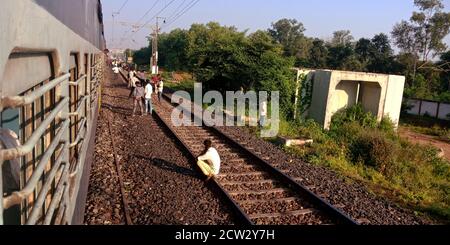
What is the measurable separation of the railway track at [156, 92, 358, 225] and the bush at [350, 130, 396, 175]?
4134 mm

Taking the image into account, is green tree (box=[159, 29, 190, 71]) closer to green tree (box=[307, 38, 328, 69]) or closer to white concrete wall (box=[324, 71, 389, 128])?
green tree (box=[307, 38, 328, 69])

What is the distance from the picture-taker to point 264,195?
756cm

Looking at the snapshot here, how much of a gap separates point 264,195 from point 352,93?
14336 mm

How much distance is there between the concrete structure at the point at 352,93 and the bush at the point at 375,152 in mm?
5486

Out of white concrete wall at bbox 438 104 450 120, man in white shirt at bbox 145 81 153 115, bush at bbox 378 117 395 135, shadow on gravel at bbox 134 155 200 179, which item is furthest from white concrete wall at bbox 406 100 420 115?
shadow on gravel at bbox 134 155 200 179

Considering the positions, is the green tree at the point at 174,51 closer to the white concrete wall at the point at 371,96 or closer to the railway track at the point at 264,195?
the white concrete wall at the point at 371,96

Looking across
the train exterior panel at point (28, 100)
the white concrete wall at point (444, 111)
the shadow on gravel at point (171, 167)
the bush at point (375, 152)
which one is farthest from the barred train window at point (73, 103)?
the white concrete wall at point (444, 111)

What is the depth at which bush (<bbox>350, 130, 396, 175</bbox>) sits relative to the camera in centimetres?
1188

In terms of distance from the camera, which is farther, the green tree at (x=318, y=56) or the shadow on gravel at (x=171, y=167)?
the green tree at (x=318, y=56)

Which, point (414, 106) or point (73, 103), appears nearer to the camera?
point (73, 103)

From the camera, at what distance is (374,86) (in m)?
20.1

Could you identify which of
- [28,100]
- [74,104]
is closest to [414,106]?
[74,104]

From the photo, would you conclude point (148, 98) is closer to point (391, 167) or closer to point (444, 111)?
point (391, 167)

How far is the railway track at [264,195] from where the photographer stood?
256 inches
